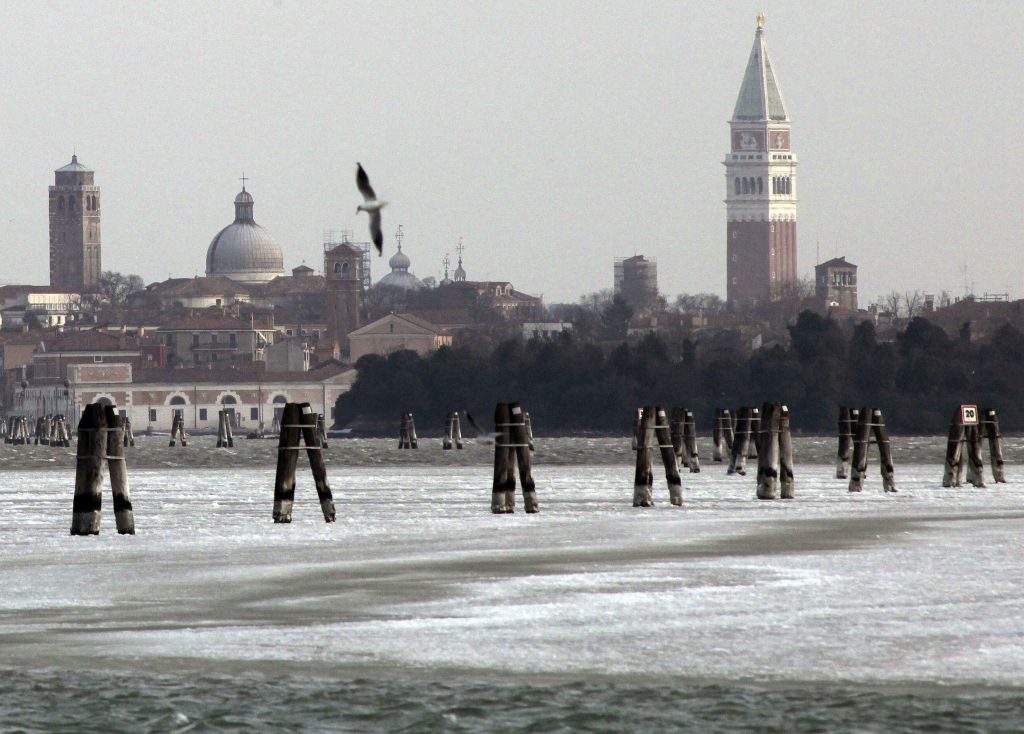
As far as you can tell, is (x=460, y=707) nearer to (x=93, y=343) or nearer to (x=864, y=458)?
(x=864, y=458)

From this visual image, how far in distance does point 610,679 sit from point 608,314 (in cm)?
16120

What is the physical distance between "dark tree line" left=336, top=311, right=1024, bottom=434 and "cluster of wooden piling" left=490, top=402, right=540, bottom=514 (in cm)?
7601

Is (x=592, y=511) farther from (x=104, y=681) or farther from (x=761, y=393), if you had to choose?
(x=761, y=393)

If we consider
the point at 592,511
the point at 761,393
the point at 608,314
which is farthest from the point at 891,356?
the point at 592,511

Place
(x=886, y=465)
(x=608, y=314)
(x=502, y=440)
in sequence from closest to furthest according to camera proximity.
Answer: (x=502, y=440) < (x=886, y=465) < (x=608, y=314)

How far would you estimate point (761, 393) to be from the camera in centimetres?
10550

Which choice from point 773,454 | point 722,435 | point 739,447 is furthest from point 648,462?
point 722,435

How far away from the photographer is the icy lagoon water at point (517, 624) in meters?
10.3

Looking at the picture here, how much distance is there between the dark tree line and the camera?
10131 cm

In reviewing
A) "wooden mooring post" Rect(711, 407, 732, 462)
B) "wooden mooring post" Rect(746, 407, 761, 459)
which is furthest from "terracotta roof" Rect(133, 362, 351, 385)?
"wooden mooring post" Rect(746, 407, 761, 459)

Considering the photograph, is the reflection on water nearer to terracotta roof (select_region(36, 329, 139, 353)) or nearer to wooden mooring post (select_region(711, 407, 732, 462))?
wooden mooring post (select_region(711, 407, 732, 462))

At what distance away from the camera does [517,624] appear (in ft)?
41.5

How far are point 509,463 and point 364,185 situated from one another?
832 centimetres

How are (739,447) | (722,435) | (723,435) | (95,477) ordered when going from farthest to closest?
1. (722,435)
2. (723,435)
3. (739,447)
4. (95,477)
